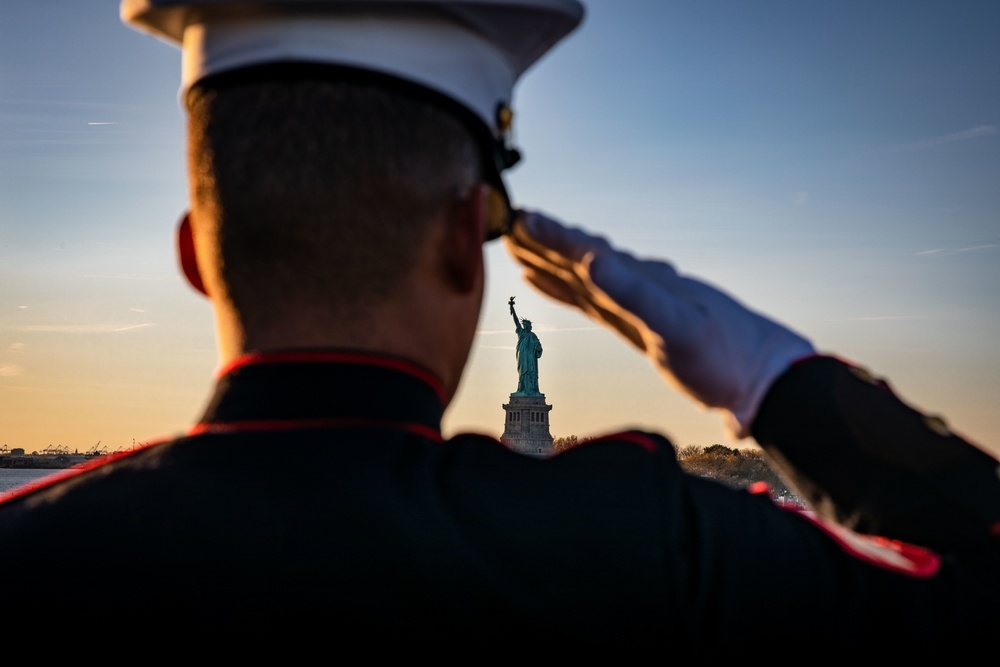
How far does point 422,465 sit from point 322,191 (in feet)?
1.28

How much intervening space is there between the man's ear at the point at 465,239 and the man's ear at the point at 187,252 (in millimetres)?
405

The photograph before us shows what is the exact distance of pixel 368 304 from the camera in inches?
58.5

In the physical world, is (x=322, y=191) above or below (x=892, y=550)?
above

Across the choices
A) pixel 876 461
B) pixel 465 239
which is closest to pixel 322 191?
pixel 465 239

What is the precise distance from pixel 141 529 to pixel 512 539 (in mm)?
484

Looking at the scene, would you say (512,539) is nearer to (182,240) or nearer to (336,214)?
(336,214)

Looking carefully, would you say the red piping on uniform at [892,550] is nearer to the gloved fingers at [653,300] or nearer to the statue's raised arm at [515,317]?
the gloved fingers at [653,300]

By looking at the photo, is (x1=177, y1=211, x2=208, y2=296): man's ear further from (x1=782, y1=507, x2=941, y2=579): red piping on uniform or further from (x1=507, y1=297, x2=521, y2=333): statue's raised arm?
(x1=507, y1=297, x2=521, y2=333): statue's raised arm

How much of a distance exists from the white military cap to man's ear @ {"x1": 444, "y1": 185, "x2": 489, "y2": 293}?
18 centimetres

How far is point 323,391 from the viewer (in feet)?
4.86

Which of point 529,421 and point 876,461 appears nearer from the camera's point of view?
point 876,461

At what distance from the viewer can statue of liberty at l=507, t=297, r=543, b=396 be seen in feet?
149

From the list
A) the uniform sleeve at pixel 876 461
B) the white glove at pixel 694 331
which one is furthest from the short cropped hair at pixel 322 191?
the uniform sleeve at pixel 876 461

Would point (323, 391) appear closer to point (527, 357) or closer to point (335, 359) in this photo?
point (335, 359)
